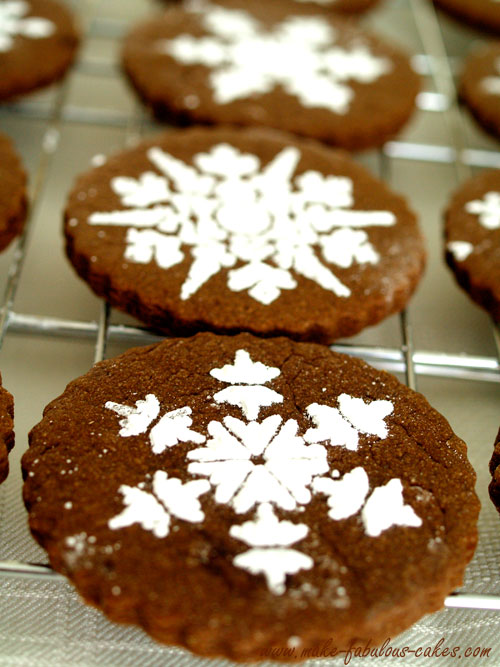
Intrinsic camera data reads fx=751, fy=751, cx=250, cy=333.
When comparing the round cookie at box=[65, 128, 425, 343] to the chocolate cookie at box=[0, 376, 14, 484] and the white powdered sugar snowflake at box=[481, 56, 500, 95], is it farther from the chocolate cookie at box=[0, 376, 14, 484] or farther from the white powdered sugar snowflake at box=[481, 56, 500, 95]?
the white powdered sugar snowflake at box=[481, 56, 500, 95]

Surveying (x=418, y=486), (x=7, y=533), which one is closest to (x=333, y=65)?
(x=418, y=486)

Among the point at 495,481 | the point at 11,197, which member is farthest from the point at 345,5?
the point at 495,481

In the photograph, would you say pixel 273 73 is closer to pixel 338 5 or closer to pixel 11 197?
pixel 338 5

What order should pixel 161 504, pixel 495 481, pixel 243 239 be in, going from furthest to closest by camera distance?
pixel 243 239 < pixel 495 481 < pixel 161 504

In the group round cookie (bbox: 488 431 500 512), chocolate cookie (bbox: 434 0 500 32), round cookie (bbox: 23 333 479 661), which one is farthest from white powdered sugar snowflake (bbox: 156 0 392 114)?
round cookie (bbox: 488 431 500 512)

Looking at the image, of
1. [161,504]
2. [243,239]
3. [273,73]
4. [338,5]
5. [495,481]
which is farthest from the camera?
[338,5]

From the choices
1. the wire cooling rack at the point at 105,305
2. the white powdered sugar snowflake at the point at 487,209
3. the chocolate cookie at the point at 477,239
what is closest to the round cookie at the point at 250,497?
the wire cooling rack at the point at 105,305

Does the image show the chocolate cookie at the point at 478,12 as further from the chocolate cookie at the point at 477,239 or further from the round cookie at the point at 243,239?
the round cookie at the point at 243,239
